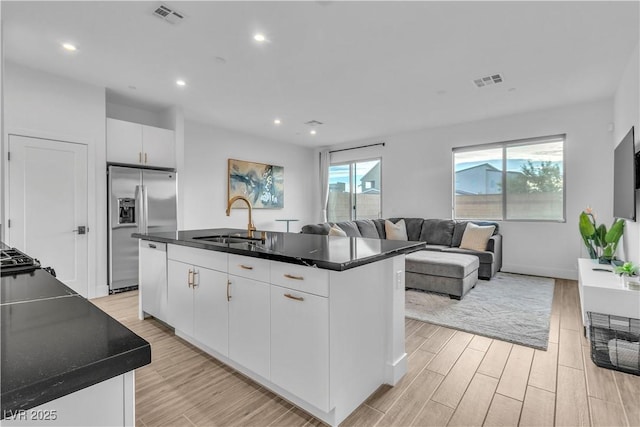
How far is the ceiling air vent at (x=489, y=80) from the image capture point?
365 centimetres

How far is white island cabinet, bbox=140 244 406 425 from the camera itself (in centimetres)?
157

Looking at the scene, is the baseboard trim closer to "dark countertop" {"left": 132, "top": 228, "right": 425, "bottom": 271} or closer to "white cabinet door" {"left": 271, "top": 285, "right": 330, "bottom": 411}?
"dark countertop" {"left": 132, "top": 228, "right": 425, "bottom": 271}

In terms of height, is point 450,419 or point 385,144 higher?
point 385,144

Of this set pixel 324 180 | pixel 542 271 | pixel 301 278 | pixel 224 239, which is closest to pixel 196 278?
pixel 224 239

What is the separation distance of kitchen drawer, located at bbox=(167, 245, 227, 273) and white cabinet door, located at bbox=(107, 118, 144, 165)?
7.83 feet

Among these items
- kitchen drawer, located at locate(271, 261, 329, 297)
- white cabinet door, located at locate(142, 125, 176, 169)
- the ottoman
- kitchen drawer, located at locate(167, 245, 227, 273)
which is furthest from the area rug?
white cabinet door, located at locate(142, 125, 176, 169)

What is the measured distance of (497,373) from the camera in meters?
2.13

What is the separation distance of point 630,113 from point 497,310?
8.16 ft

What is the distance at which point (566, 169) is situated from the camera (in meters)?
4.80

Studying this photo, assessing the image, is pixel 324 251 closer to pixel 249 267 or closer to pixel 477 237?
pixel 249 267

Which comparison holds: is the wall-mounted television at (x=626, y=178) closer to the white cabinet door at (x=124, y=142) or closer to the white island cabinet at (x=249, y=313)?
the white island cabinet at (x=249, y=313)

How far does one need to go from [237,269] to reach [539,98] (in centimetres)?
480

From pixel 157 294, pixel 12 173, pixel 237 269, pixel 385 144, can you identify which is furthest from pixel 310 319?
pixel 385 144

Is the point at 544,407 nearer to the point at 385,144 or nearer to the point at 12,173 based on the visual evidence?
the point at 12,173
